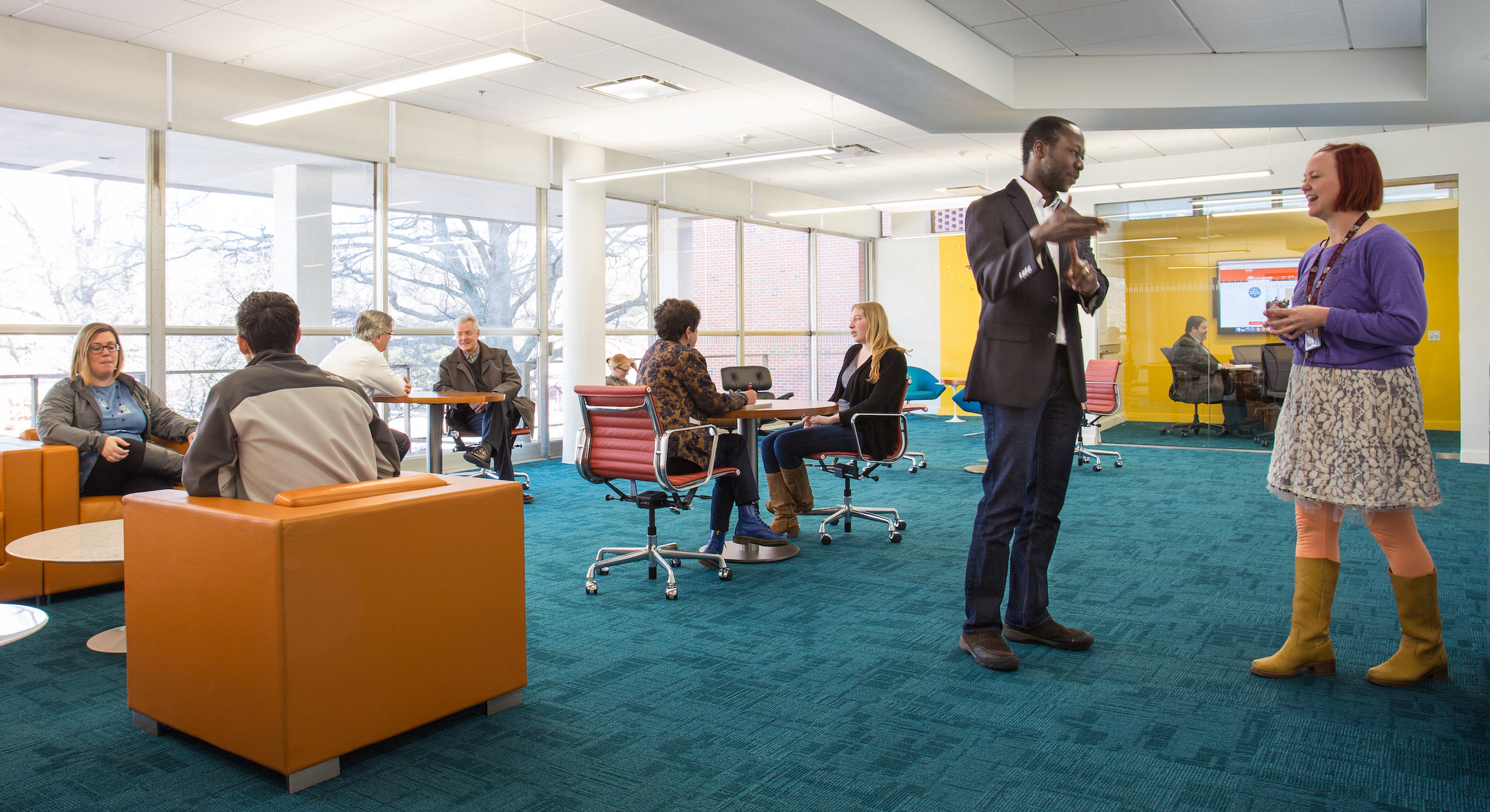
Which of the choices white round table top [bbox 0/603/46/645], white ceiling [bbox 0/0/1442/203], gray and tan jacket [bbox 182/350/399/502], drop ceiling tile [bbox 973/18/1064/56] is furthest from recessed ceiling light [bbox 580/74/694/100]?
white round table top [bbox 0/603/46/645]

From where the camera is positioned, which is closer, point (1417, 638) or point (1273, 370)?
point (1417, 638)

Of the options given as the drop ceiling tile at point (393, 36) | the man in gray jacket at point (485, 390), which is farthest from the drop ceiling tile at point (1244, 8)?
the man in gray jacket at point (485, 390)

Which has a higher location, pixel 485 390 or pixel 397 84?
pixel 397 84

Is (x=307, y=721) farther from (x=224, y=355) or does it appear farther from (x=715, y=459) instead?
(x=224, y=355)

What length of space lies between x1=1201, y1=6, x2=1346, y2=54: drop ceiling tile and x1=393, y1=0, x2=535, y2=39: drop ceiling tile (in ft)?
14.3

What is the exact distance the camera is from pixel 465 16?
5.41 m

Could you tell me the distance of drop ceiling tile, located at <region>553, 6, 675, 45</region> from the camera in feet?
17.5

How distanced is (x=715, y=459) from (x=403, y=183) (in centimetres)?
473

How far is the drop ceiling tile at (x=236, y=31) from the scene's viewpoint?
211 inches

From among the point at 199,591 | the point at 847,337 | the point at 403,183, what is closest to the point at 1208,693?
the point at 199,591

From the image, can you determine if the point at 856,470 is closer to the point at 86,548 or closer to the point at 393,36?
the point at 86,548

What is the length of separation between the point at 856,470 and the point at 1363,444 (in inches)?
103

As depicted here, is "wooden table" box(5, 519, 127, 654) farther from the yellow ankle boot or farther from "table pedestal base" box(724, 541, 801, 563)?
the yellow ankle boot

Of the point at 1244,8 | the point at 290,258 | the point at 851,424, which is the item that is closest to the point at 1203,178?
the point at 1244,8
